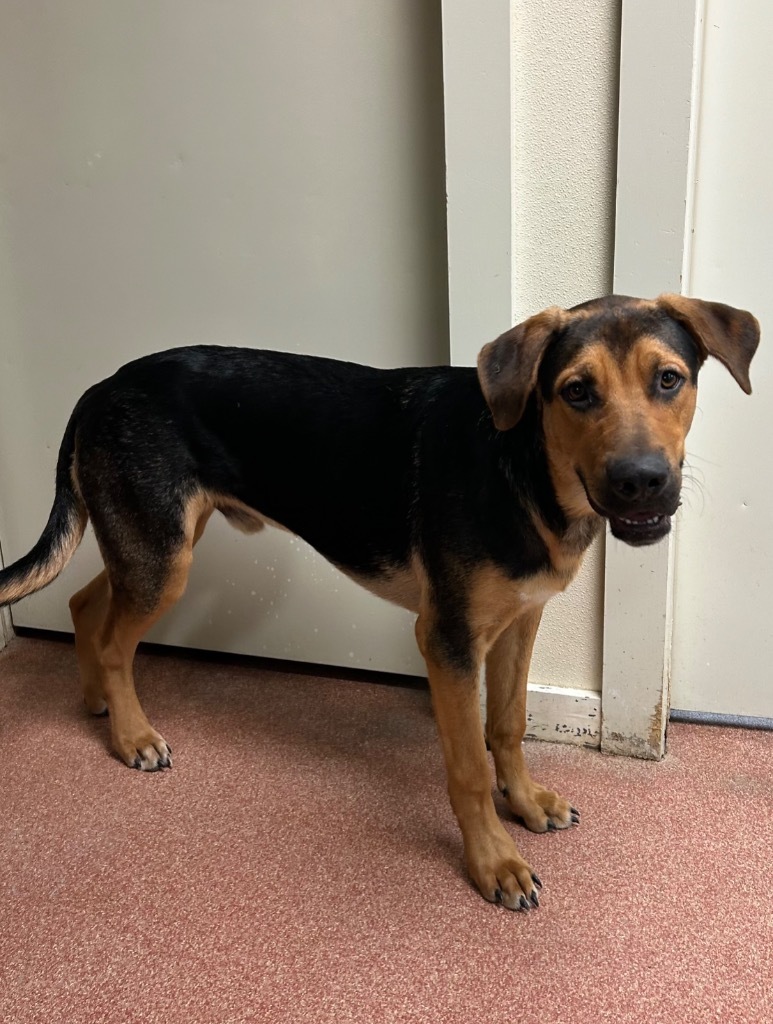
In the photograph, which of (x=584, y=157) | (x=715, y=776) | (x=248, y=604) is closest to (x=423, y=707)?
(x=248, y=604)

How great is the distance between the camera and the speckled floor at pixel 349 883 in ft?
5.67

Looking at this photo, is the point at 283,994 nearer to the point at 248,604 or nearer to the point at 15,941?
the point at 15,941

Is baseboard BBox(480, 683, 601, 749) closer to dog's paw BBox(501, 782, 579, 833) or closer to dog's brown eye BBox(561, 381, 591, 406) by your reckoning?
dog's paw BBox(501, 782, 579, 833)

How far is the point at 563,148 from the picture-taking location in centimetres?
222

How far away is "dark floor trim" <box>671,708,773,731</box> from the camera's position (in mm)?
2615

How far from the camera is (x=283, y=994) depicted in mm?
1732

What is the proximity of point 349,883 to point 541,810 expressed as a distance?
1.73ft

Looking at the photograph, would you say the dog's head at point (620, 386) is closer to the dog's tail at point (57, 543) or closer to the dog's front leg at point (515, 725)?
the dog's front leg at point (515, 725)

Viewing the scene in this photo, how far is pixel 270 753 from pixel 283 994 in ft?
3.01

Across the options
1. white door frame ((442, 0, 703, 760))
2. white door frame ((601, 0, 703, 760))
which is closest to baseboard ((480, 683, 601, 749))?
white door frame ((442, 0, 703, 760))

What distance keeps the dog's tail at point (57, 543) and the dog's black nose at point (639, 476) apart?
161 cm

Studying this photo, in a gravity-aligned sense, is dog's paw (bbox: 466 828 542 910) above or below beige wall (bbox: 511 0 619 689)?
below

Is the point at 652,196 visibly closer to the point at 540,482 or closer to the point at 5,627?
the point at 540,482

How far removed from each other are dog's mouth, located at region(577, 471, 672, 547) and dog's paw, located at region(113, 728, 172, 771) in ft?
5.13
